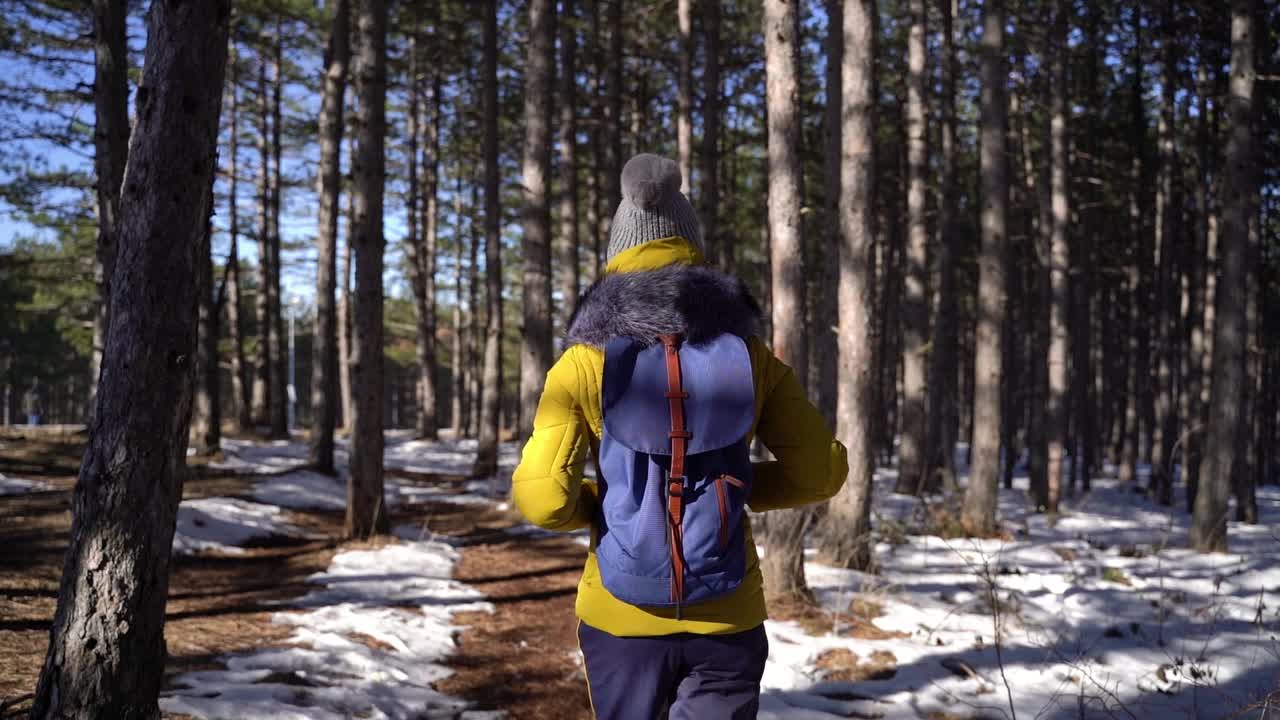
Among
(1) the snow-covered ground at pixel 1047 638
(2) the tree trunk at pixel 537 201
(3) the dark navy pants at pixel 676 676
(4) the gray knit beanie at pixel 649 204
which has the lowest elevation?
(1) the snow-covered ground at pixel 1047 638

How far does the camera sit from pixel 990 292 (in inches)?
437

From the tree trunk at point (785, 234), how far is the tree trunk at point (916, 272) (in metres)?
6.04

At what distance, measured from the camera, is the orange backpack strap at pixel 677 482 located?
1.88 metres

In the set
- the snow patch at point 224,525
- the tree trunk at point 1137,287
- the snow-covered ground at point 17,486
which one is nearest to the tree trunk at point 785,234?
the snow patch at point 224,525

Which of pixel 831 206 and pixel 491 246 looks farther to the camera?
pixel 491 246

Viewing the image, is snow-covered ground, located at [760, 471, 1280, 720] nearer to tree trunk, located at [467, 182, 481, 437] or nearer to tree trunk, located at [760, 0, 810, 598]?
tree trunk, located at [760, 0, 810, 598]

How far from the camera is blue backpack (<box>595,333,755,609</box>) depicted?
1.89 meters

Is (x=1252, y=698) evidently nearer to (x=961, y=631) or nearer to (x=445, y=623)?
(x=961, y=631)

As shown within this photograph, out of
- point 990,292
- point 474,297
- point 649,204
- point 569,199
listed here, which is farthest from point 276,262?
point 649,204

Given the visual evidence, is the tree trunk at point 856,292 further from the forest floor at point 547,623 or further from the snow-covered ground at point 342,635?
the snow-covered ground at point 342,635

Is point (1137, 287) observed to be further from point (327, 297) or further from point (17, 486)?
point (17, 486)

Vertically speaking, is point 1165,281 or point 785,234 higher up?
point 1165,281

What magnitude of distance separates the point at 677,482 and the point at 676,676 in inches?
19.4

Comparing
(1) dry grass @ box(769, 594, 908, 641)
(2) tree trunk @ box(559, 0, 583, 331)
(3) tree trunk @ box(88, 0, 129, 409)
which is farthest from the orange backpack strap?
(2) tree trunk @ box(559, 0, 583, 331)
